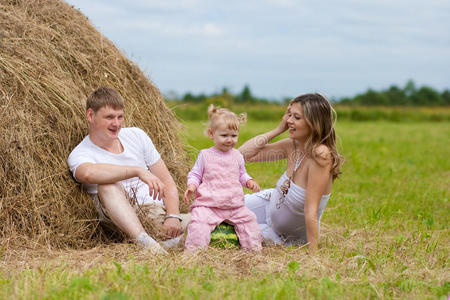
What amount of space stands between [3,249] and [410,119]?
119 feet

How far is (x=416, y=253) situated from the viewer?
17.3 ft

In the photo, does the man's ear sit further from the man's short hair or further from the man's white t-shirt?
the man's white t-shirt

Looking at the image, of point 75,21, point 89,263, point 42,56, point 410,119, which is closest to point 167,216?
point 89,263

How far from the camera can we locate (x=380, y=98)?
44938mm

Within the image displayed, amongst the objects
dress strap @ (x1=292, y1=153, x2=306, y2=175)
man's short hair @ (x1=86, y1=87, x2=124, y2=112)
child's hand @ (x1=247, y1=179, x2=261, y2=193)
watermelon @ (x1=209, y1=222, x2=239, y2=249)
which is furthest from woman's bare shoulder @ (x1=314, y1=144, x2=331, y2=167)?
man's short hair @ (x1=86, y1=87, x2=124, y2=112)

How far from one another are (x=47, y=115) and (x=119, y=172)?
103 centimetres

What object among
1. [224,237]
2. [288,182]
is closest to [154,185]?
[224,237]

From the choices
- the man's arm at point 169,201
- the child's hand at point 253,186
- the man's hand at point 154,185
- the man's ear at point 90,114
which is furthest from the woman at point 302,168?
the man's ear at point 90,114

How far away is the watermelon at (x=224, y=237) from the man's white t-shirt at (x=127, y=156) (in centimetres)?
88

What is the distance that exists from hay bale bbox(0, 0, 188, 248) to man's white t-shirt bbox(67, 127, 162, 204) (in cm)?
20

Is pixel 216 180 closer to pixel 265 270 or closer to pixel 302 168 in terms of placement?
pixel 302 168

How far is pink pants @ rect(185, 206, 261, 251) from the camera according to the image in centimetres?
495

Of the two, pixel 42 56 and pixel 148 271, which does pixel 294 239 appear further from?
pixel 42 56

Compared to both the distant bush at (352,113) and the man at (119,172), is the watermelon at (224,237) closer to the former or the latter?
the man at (119,172)
